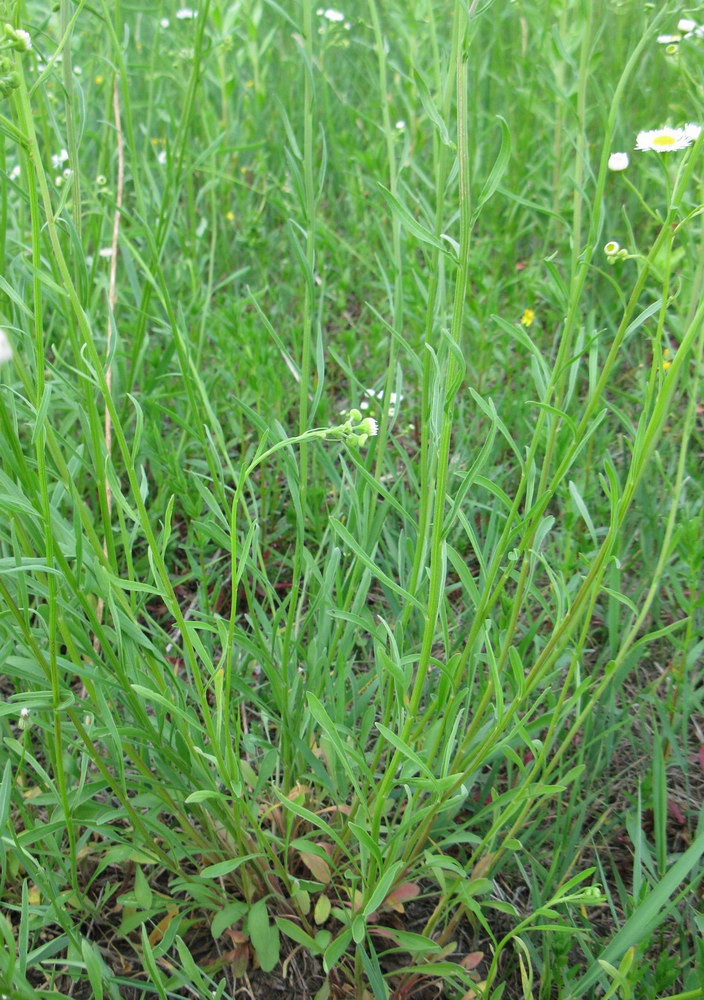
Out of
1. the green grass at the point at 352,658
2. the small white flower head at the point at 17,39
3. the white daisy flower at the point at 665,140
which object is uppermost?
the small white flower head at the point at 17,39

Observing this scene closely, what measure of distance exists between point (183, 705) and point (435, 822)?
16.4 inches

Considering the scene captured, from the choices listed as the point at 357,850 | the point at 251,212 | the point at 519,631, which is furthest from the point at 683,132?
the point at 251,212

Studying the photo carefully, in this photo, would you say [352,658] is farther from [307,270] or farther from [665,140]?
[665,140]

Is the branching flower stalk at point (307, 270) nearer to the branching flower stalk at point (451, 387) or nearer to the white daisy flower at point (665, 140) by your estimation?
the branching flower stalk at point (451, 387)

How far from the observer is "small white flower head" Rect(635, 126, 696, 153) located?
40.3 inches

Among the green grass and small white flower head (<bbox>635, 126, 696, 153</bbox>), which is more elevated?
small white flower head (<bbox>635, 126, 696, 153</bbox>)

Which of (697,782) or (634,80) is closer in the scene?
(697,782)

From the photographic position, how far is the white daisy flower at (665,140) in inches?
40.3

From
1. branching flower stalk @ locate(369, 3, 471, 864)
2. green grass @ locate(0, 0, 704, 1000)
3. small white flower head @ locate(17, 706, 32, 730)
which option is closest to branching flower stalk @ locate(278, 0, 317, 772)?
green grass @ locate(0, 0, 704, 1000)

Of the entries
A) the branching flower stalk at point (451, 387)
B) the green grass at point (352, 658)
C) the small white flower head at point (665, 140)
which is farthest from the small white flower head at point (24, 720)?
the small white flower head at point (665, 140)

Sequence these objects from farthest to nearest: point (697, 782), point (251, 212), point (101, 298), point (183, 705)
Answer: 1. point (251, 212)
2. point (101, 298)
3. point (697, 782)
4. point (183, 705)

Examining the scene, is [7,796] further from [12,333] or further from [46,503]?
[12,333]

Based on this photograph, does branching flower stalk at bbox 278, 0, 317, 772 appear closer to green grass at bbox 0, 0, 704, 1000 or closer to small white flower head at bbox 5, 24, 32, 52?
green grass at bbox 0, 0, 704, 1000

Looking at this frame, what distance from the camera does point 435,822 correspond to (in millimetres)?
1288
